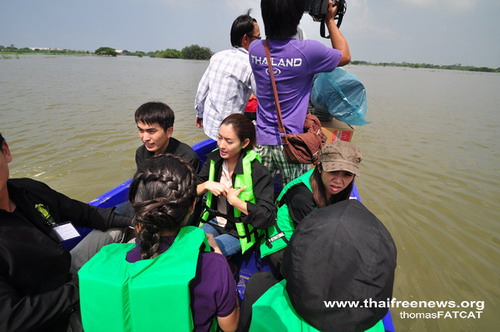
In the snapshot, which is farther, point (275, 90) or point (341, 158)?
point (275, 90)

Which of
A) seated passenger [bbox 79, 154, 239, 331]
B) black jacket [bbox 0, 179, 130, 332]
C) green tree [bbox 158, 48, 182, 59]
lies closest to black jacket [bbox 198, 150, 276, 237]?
seated passenger [bbox 79, 154, 239, 331]

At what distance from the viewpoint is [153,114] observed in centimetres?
200

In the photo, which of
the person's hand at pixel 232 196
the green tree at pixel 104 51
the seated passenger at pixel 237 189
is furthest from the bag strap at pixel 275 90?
the green tree at pixel 104 51

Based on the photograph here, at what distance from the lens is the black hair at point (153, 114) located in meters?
2.00

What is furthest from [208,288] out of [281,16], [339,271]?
[281,16]

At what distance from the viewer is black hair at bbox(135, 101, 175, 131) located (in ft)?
6.56

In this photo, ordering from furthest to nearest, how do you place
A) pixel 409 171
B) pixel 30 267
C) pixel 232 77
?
pixel 409 171, pixel 232 77, pixel 30 267

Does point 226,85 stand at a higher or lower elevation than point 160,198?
higher

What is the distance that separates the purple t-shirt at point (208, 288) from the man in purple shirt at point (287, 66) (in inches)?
45.9

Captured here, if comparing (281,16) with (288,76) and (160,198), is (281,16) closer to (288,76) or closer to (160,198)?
(288,76)

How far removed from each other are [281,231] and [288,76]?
1.11m

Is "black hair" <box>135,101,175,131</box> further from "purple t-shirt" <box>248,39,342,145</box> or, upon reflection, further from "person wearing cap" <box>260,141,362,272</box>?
"person wearing cap" <box>260,141,362,272</box>

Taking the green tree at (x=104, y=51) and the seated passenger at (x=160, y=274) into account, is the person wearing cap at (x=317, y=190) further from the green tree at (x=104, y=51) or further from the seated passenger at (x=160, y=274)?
the green tree at (x=104, y=51)

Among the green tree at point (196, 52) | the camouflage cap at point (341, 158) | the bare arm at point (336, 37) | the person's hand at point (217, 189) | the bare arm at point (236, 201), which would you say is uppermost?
the green tree at point (196, 52)
